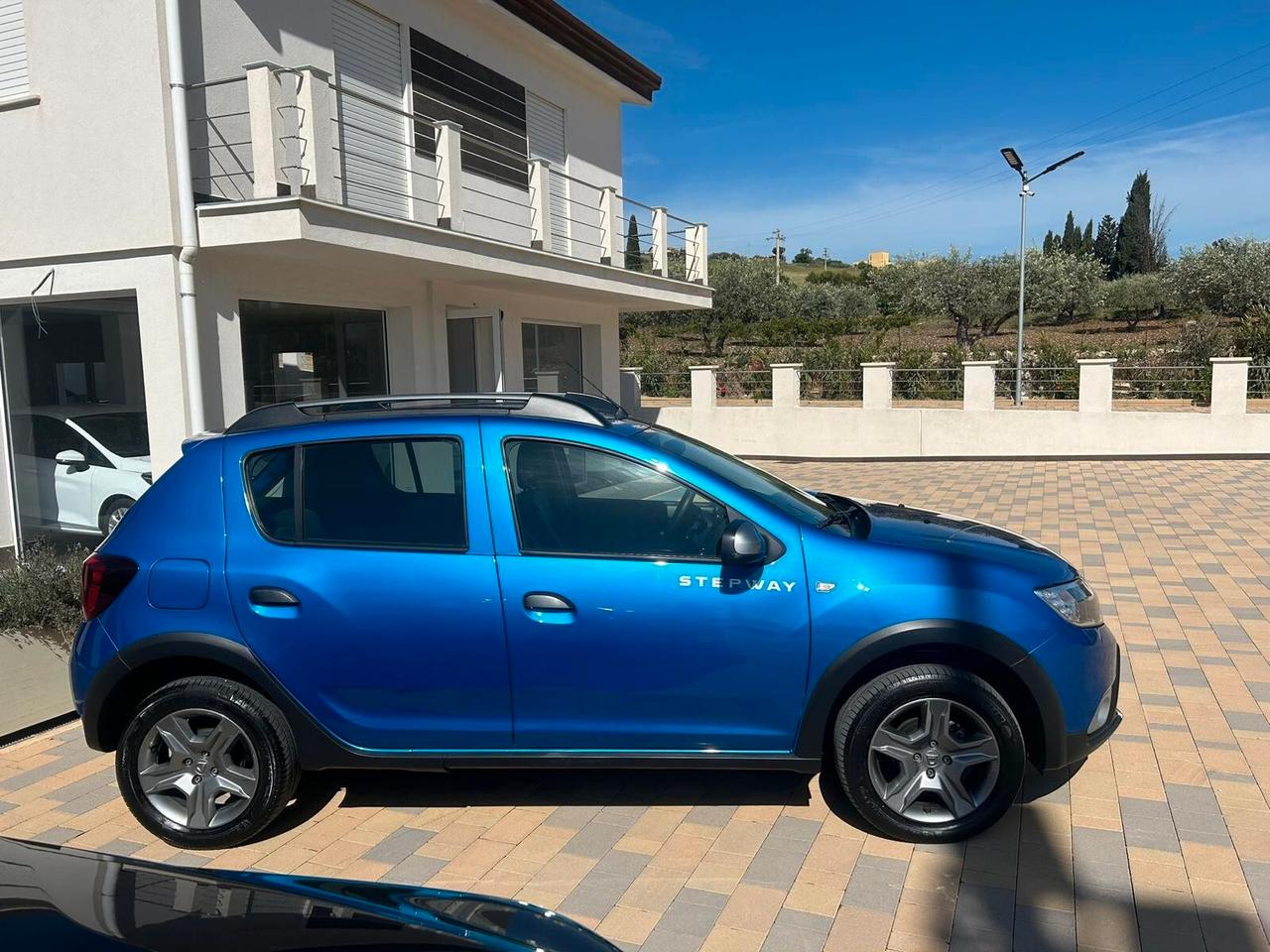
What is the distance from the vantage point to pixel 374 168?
11.0 meters

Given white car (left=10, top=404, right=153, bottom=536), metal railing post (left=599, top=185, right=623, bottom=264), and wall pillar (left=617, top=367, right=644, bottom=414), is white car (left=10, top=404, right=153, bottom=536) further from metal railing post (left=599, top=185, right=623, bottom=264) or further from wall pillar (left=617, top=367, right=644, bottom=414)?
wall pillar (left=617, top=367, right=644, bottom=414)

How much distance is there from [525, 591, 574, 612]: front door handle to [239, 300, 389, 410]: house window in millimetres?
6377

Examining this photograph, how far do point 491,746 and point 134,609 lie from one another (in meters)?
1.55

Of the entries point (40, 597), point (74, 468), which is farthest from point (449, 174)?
point (40, 597)

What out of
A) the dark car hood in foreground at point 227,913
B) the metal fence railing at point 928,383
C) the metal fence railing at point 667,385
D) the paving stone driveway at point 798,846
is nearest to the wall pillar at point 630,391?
the metal fence railing at point 667,385

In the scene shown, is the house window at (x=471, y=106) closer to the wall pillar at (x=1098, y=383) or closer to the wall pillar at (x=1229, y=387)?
the wall pillar at (x=1098, y=383)

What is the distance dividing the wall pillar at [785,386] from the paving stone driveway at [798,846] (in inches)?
603

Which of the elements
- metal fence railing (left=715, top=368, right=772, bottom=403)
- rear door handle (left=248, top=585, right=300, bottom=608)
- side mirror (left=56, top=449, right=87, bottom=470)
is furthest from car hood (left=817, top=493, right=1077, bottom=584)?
metal fence railing (left=715, top=368, right=772, bottom=403)

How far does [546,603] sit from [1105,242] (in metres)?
72.1

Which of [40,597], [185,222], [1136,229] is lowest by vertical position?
[40,597]

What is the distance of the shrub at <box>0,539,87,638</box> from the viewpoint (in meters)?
5.35

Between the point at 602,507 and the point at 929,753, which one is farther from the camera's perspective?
the point at 602,507

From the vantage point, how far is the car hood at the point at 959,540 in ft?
12.7

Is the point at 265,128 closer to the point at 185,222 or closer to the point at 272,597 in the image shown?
the point at 185,222
